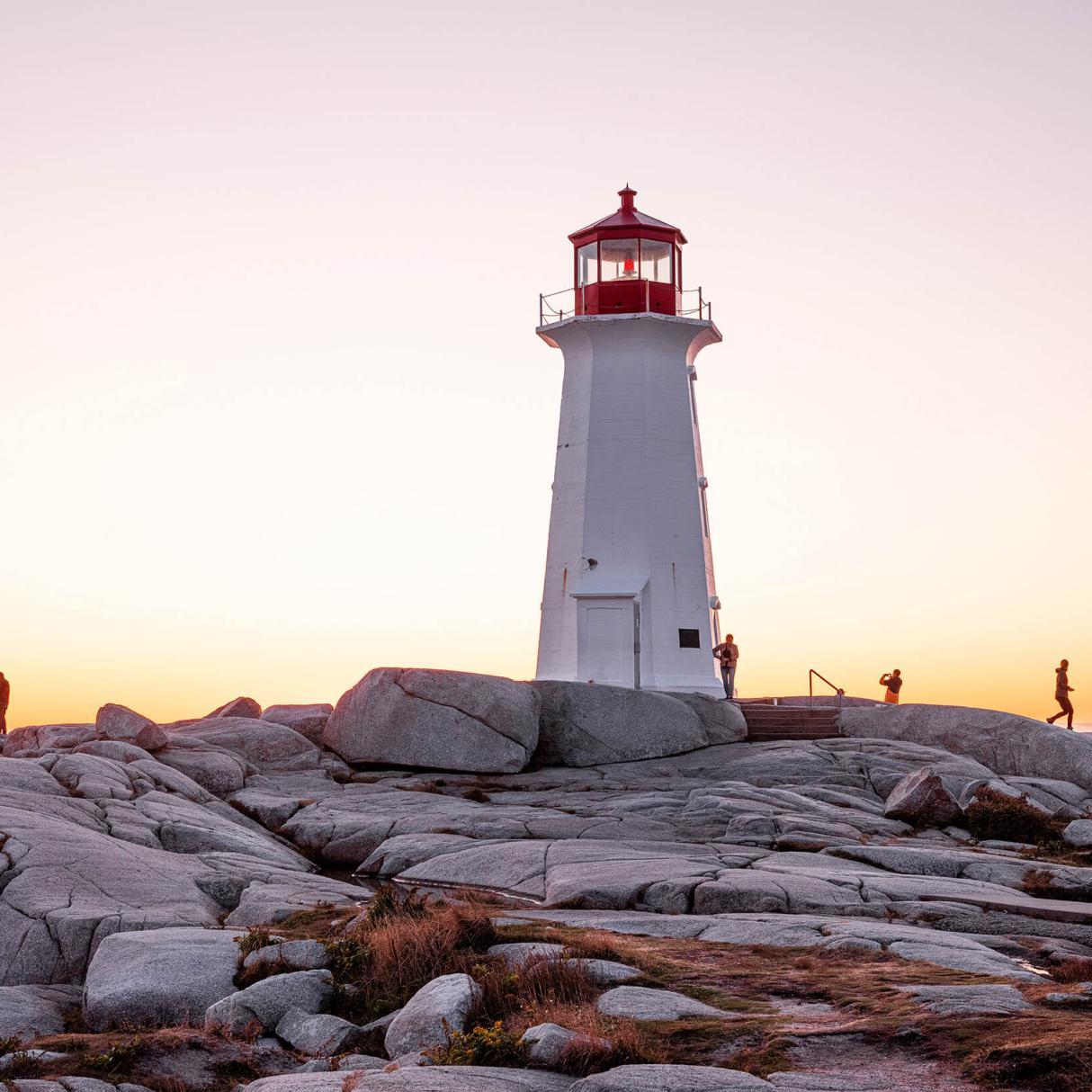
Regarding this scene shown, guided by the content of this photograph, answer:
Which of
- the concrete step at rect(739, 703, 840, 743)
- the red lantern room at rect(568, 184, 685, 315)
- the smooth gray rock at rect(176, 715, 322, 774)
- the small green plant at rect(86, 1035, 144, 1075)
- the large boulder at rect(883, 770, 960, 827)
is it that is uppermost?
the red lantern room at rect(568, 184, 685, 315)

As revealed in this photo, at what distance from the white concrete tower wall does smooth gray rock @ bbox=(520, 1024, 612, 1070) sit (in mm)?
23825

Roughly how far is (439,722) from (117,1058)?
18.9m

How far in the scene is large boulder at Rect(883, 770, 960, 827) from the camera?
20766 millimetres

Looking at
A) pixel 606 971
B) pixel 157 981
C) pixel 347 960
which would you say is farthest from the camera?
pixel 157 981

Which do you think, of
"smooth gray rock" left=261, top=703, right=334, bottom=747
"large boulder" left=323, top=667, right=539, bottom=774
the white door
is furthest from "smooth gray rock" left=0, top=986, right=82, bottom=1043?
the white door

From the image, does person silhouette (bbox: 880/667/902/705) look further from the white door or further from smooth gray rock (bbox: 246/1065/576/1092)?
smooth gray rock (bbox: 246/1065/576/1092)

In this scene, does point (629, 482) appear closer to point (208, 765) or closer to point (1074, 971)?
point (208, 765)

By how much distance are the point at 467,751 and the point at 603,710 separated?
10.9 feet

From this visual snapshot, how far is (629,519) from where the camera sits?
105 feet

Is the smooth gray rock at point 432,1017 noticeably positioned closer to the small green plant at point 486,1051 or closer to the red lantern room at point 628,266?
the small green plant at point 486,1051

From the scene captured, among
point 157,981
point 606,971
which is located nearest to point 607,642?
point 157,981

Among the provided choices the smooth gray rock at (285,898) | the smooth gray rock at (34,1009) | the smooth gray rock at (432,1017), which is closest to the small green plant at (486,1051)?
the smooth gray rock at (432,1017)

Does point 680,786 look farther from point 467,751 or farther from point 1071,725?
point 1071,725

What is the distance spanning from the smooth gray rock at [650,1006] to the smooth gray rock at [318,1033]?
1.76 meters
